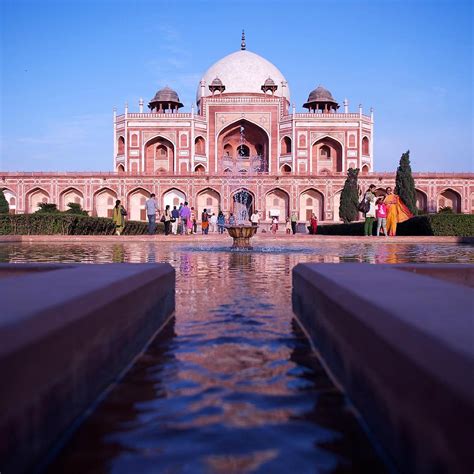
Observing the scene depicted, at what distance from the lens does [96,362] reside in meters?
1.61

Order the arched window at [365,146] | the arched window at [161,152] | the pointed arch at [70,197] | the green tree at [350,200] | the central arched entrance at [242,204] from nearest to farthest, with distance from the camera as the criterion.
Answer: the green tree at [350,200] < the pointed arch at [70,197] < the central arched entrance at [242,204] < the arched window at [365,146] < the arched window at [161,152]

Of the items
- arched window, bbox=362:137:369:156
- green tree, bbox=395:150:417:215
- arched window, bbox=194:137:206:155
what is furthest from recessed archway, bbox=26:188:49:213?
green tree, bbox=395:150:417:215

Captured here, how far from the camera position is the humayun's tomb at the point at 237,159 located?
31.7 meters

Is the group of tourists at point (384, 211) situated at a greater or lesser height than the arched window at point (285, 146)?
lesser

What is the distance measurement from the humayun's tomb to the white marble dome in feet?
0.23

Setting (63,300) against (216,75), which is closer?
(63,300)

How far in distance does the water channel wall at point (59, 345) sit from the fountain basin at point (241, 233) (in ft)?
23.2

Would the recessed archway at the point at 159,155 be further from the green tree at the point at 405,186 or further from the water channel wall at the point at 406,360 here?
the water channel wall at the point at 406,360

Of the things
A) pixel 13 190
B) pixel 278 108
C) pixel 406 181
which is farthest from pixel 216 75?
pixel 406 181

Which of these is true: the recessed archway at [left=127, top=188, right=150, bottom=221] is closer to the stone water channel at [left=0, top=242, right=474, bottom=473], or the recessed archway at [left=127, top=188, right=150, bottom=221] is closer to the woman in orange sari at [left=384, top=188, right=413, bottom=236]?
the woman in orange sari at [left=384, top=188, right=413, bottom=236]

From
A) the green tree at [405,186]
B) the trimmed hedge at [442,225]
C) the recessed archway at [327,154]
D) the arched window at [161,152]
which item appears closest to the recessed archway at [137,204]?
the arched window at [161,152]

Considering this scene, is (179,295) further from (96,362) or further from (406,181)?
(406,181)

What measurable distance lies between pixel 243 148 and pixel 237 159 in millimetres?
1273

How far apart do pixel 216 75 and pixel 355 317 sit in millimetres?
40097
